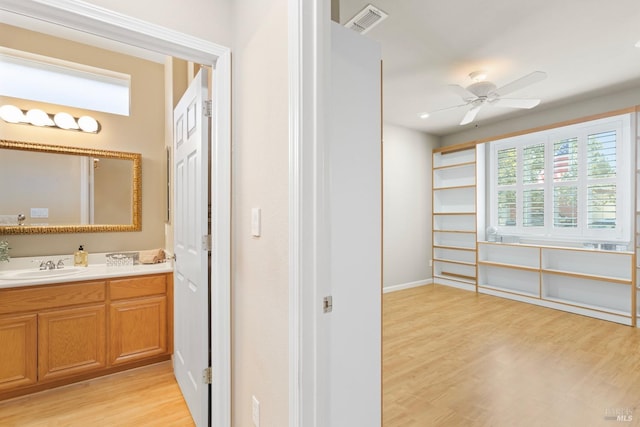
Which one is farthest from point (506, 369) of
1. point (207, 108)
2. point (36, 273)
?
point (36, 273)

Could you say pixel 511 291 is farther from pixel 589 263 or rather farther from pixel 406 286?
pixel 406 286

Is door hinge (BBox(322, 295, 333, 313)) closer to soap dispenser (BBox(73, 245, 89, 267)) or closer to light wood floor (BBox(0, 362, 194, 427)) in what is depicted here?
light wood floor (BBox(0, 362, 194, 427))

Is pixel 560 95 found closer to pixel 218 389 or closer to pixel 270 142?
pixel 270 142

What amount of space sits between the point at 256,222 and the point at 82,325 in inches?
78.5

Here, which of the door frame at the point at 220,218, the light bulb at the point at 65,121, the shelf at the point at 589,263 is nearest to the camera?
the door frame at the point at 220,218

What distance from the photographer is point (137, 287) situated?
8.09 ft

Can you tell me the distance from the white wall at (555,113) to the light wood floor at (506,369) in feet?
9.08

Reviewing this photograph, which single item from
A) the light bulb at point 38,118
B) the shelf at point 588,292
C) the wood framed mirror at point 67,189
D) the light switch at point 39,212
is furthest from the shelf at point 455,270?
the light bulb at point 38,118

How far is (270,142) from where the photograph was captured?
1175 mm

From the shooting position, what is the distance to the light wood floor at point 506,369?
196cm

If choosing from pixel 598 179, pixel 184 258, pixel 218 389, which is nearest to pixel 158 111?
pixel 184 258

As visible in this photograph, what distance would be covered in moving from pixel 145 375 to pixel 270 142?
7.84 feet

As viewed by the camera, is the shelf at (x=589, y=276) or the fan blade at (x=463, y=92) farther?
the shelf at (x=589, y=276)

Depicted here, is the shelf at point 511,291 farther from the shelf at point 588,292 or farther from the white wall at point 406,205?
the white wall at point 406,205
